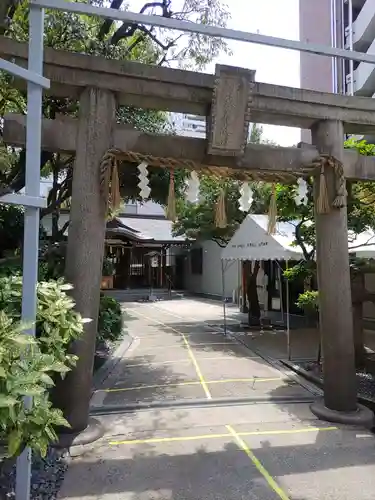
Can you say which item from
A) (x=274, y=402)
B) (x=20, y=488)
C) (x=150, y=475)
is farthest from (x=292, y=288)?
(x=20, y=488)

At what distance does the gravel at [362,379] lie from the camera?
610 centimetres

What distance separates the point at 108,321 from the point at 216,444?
4.98 metres

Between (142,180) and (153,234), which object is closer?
(142,180)

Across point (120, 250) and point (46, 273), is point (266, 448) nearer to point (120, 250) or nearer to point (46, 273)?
point (46, 273)

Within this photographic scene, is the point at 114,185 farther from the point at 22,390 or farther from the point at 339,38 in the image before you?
the point at 339,38

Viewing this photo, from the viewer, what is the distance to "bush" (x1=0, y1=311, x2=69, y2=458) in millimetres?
2104

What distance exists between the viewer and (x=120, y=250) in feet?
82.4

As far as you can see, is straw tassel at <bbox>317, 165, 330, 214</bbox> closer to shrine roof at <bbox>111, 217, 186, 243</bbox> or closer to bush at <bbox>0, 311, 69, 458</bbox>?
bush at <bbox>0, 311, 69, 458</bbox>

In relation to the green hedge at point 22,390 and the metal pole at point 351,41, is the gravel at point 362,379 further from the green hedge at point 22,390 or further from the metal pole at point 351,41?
the metal pole at point 351,41

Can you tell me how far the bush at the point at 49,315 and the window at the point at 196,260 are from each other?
865 inches

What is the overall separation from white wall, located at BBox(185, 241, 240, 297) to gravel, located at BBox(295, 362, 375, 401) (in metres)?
13.3

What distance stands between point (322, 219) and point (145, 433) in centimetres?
337

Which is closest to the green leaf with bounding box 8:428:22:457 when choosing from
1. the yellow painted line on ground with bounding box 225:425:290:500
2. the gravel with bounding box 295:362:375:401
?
the yellow painted line on ground with bounding box 225:425:290:500

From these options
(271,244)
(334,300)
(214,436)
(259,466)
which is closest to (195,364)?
(271,244)
